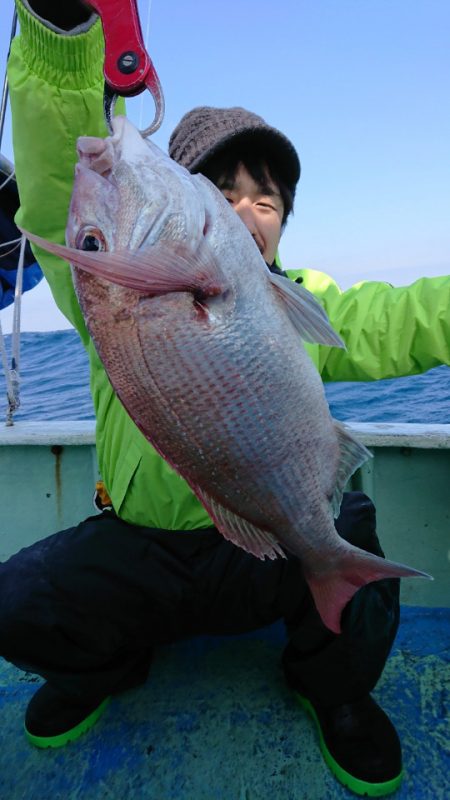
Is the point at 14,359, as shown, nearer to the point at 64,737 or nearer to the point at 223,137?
the point at 223,137

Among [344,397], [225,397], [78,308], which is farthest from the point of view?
[344,397]

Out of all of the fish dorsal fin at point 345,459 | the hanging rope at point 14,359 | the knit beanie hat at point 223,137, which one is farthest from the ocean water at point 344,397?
the fish dorsal fin at point 345,459

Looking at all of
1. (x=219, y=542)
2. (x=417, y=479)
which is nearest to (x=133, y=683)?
(x=219, y=542)

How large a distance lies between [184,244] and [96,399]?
1.16 meters

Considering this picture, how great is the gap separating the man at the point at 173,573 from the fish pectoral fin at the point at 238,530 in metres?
0.55

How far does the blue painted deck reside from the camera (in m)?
1.99

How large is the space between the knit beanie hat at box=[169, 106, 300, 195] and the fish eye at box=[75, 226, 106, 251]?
0.93m

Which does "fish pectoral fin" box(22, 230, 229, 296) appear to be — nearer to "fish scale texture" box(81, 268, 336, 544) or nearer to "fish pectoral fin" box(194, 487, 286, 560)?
"fish scale texture" box(81, 268, 336, 544)

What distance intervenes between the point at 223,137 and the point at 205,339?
1.14 meters

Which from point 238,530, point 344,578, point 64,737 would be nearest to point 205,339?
point 238,530

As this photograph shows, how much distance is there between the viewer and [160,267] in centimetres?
138

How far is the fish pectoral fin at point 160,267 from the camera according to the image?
1.28 meters

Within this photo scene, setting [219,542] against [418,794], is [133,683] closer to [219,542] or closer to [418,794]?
[219,542]

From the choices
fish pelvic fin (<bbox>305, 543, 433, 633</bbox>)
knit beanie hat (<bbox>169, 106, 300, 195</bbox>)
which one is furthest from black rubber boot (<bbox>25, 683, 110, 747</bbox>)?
knit beanie hat (<bbox>169, 106, 300, 195</bbox>)
